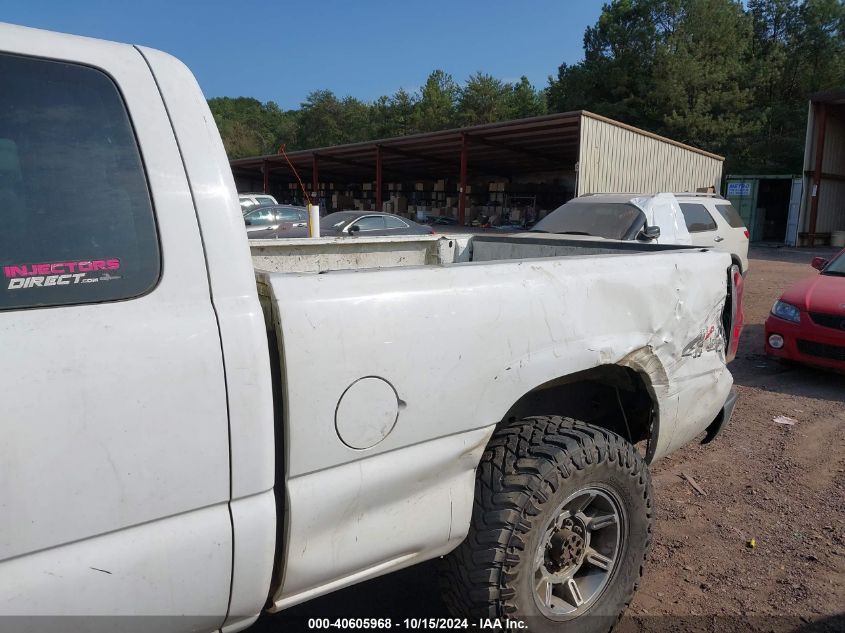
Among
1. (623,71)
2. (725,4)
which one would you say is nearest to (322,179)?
(623,71)

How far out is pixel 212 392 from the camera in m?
1.57

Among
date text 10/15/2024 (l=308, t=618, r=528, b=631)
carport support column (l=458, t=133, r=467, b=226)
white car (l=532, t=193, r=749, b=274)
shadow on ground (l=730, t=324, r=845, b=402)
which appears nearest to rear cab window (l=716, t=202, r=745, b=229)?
white car (l=532, t=193, r=749, b=274)

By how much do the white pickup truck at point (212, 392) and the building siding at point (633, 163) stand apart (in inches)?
698

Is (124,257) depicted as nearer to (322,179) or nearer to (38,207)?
(38,207)

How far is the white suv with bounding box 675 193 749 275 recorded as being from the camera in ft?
33.3

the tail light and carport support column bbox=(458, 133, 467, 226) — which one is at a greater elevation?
carport support column bbox=(458, 133, 467, 226)

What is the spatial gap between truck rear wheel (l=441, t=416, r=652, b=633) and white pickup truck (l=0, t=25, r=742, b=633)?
0.04 ft

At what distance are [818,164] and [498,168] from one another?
1452cm

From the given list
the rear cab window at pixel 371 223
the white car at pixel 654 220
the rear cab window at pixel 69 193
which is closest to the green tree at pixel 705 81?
the rear cab window at pixel 371 223

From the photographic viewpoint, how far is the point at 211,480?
1.58m

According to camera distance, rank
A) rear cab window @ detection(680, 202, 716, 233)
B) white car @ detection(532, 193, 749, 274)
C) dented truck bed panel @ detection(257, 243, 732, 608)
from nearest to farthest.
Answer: dented truck bed panel @ detection(257, 243, 732, 608)
white car @ detection(532, 193, 749, 274)
rear cab window @ detection(680, 202, 716, 233)

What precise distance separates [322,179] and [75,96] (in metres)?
41.4

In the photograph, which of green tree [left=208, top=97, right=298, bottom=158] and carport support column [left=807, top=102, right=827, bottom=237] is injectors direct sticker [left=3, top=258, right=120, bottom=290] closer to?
carport support column [left=807, top=102, right=827, bottom=237]

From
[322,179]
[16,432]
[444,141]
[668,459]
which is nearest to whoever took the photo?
[16,432]
